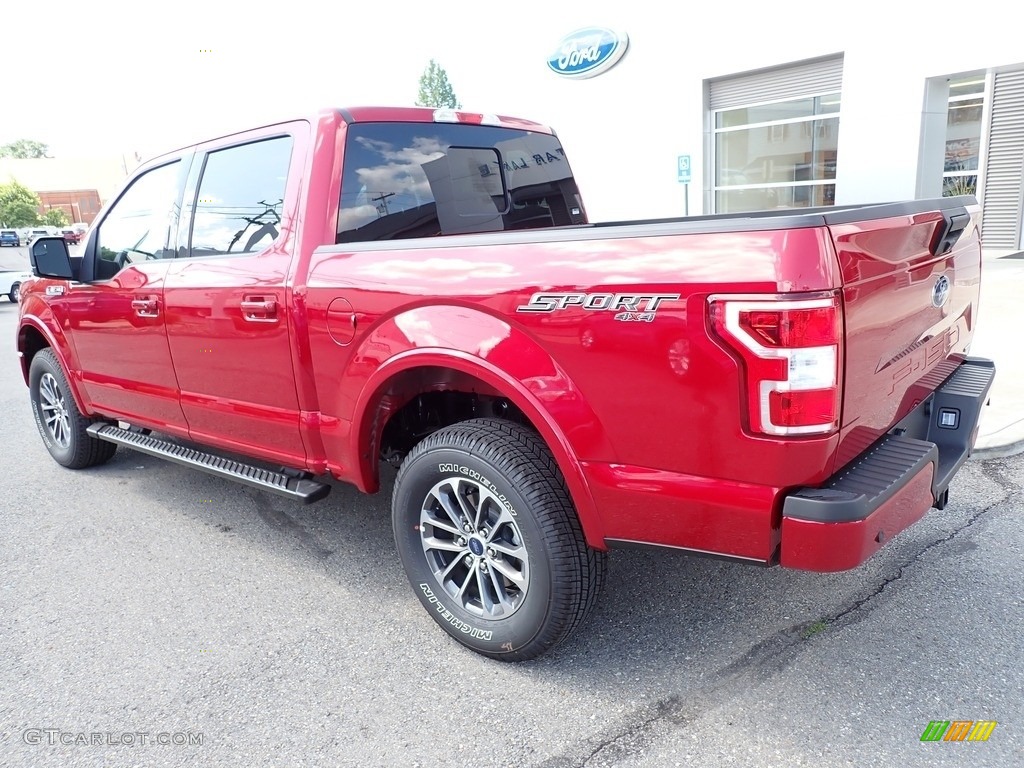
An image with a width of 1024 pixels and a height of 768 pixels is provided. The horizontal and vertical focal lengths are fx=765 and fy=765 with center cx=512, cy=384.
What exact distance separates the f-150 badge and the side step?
1.46 metres

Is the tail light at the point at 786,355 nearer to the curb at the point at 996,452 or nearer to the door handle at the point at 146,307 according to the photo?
the door handle at the point at 146,307

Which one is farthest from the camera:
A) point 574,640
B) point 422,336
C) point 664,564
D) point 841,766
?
point 664,564

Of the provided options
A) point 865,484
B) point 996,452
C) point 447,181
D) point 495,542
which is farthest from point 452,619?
point 996,452

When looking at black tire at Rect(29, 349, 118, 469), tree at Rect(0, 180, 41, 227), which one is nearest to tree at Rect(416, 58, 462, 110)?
tree at Rect(0, 180, 41, 227)

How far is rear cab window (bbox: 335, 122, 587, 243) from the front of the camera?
10.6 feet

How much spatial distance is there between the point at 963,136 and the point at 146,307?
556 inches

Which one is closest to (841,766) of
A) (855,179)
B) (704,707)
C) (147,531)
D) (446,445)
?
(704,707)

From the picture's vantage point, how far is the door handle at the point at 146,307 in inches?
149

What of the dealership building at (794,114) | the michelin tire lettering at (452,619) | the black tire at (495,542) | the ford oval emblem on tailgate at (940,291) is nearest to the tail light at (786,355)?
the black tire at (495,542)

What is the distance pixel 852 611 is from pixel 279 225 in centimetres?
279

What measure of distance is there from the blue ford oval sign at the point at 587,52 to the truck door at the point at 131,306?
47.3 ft

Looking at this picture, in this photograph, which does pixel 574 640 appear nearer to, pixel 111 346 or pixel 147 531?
pixel 147 531

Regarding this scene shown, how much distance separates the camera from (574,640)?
2896 millimetres

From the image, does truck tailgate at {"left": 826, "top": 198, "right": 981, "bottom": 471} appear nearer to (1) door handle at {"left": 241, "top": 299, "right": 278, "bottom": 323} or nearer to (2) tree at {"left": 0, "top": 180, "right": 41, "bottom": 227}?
(1) door handle at {"left": 241, "top": 299, "right": 278, "bottom": 323}
